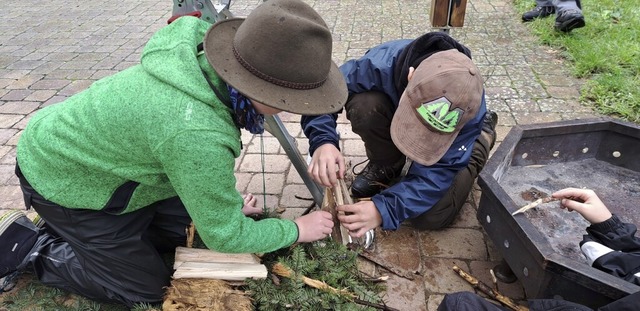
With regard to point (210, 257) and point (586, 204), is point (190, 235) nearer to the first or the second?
point (210, 257)

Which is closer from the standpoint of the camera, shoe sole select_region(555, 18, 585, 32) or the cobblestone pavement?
the cobblestone pavement

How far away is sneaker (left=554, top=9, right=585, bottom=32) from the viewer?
15.8ft

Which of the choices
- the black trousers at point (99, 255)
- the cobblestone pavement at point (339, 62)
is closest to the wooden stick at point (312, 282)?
the cobblestone pavement at point (339, 62)

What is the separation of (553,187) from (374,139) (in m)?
1.06

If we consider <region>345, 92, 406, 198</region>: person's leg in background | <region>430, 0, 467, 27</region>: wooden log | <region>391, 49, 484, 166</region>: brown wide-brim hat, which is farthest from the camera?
<region>430, 0, 467, 27</region>: wooden log

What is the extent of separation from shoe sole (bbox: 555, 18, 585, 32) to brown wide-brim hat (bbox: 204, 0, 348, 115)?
4.48 m

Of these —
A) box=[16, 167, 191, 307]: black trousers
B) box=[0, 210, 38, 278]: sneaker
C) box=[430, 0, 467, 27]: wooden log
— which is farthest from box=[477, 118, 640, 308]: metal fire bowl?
box=[0, 210, 38, 278]: sneaker

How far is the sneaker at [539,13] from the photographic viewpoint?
5538mm

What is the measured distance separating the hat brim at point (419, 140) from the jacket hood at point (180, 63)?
32.7 inches

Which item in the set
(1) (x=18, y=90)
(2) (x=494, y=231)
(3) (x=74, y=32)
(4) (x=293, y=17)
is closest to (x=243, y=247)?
(4) (x=293, y=17)

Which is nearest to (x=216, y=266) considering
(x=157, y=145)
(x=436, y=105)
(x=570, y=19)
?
(x=157, y=145)

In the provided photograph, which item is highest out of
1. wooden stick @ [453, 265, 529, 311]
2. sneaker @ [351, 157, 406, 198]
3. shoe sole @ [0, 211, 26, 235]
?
shoe sole @ [0, 211, 26, 235]

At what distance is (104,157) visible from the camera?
1.70m

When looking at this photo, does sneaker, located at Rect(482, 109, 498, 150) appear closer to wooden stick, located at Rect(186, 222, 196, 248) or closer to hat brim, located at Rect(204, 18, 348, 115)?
hat brim, located at Rect(204, 18, 348, 115)
